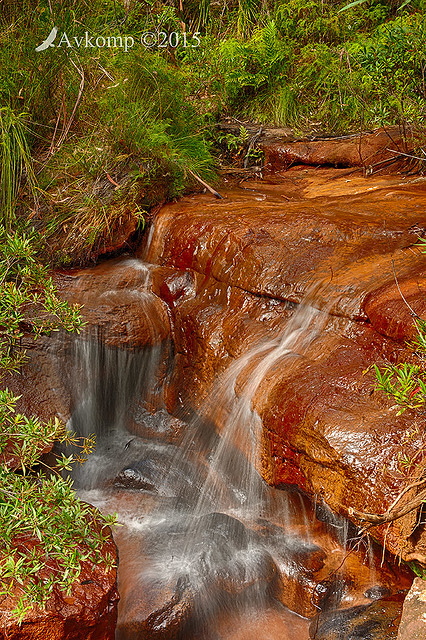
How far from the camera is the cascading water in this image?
2832 mm

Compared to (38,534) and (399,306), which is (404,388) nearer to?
(399,306)

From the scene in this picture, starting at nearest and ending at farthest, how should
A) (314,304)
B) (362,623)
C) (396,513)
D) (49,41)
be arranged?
(396,513) → (362,623) → (314,304) → (49,41)

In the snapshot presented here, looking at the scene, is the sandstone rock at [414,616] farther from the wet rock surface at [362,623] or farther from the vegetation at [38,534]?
the vegetation at [38,534]

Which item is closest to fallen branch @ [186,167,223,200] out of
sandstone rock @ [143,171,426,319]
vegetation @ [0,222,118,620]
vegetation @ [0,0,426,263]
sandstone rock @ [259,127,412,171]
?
vegetation @ [0,0,426,263]

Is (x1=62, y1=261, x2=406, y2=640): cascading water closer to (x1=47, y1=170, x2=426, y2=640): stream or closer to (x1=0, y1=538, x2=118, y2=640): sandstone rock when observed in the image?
(x1=47, y1=170, x2=426, y2=640): stream

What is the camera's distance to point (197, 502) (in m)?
3.54

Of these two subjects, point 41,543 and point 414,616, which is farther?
point 41,543

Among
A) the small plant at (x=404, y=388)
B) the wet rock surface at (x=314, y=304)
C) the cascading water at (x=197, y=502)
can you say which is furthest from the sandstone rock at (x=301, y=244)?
the small plant at (x=404, y=388)

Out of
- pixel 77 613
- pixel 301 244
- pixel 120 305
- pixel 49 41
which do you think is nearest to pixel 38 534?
pixel 77 613

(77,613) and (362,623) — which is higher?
(77,613)

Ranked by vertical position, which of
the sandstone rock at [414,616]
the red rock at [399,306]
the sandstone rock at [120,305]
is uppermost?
the red rock at [399,306]

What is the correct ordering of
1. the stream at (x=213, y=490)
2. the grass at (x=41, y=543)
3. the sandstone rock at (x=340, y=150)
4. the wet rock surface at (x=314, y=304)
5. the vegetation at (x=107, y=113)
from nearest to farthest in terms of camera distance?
the grass at (x=41, y=543), the wet rock surface at (x=314, y=304), the stream at (x=213, y=490), the vegetation at (x=107, y=113), the sandstone rock at (x=340, y=150)

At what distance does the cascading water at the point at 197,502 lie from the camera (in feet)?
9.29

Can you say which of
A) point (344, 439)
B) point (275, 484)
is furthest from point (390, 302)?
point (275, 484)
